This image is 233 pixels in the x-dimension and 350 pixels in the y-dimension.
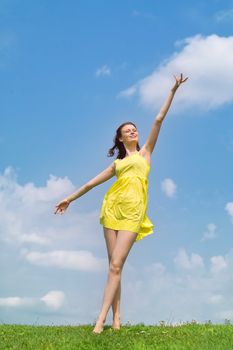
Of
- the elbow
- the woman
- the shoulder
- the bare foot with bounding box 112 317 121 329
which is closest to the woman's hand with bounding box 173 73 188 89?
the woman

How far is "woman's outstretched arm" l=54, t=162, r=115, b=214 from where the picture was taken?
12.6 metres

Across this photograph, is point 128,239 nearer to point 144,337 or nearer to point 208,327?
point 144,337

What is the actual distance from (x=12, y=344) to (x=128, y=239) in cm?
291

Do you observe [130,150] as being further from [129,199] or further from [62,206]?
[62,206]

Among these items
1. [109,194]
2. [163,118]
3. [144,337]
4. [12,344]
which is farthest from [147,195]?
[12,344]

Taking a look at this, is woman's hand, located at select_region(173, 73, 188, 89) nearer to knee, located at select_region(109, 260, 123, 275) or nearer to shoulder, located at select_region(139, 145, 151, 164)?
shoulder, located at select_region(139, 145, 151, 164)

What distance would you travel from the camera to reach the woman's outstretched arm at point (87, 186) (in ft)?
41.3

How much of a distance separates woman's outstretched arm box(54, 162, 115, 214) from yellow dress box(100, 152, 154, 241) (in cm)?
28

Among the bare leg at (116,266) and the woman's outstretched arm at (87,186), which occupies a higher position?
the woman's outstretched arm at (87,186)

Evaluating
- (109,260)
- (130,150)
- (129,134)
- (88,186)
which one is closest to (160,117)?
(129,134)

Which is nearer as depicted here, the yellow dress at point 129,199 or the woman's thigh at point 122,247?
the woman's thigh at point 122,247

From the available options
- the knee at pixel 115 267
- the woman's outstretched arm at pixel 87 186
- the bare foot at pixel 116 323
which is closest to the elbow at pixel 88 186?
the woman's outstretched arm at pixel 87 186

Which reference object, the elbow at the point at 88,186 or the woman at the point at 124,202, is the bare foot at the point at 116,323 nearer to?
the woman at the point at 124,202

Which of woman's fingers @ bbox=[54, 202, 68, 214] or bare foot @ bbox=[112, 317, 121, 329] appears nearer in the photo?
bare foot @ bbox=[112, 317, 121, 329]
